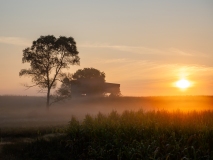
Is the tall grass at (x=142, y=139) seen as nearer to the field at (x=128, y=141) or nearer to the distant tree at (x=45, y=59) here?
the field at (x=128, y=141)

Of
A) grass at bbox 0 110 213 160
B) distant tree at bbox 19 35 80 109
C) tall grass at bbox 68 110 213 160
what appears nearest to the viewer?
tall grass at bbox 68 110 213 160

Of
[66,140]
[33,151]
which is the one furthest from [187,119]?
[33,151]

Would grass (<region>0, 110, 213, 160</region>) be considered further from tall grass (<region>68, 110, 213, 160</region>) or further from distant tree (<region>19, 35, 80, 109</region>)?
distant tree (<region>19, 35, 80, 109</region>)

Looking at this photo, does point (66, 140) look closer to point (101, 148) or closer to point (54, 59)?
point (101, 148)

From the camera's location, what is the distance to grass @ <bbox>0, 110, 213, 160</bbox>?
50.3ft

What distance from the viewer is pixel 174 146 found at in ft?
50.2

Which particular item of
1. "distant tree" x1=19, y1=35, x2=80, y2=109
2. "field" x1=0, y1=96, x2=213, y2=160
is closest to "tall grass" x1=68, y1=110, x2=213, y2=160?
"field" x1=0, y1=96, x2=213, y2=160

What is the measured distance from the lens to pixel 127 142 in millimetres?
17016

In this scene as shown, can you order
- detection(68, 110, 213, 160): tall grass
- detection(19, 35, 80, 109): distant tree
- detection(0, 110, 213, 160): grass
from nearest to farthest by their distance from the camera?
1. detection(68, 110, 213, 160): tall grass
2. detection(0, 110, 213, 160): grass
3. detection(19, 35, 80, 109): distant tree

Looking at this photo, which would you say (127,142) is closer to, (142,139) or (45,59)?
(142,139)

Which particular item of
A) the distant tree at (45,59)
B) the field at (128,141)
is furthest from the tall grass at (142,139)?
the distant tree at (45,59)

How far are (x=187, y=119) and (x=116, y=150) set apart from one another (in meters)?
6.17

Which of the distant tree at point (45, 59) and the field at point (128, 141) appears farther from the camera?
the distant tree at point (45, 59)

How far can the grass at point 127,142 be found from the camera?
50.3 feet
